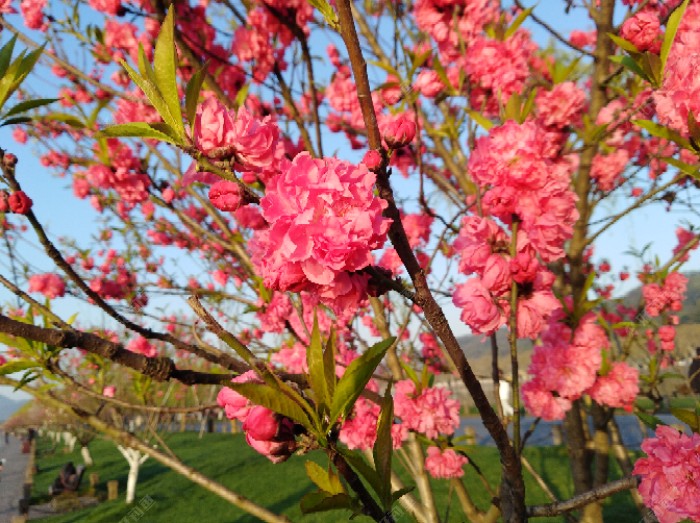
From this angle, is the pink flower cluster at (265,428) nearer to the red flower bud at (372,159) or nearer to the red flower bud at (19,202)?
the red flower bud at (372,159)

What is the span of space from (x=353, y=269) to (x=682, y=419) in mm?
910

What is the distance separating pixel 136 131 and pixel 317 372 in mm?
532

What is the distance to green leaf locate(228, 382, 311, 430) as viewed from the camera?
56 centimetres

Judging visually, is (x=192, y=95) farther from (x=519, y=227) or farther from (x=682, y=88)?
(x=682, y=88)

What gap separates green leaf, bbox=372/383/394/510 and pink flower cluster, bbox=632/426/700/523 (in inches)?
29.6

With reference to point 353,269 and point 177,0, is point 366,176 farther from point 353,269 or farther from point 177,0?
point 177,0

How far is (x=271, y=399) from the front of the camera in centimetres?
60

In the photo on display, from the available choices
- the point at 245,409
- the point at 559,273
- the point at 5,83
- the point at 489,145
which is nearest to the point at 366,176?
the point at 245,409

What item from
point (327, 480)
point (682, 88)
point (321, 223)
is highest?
point (682, 88)

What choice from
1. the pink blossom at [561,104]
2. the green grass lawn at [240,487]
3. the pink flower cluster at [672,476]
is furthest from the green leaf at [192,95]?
the green grass lawn at [240,487]

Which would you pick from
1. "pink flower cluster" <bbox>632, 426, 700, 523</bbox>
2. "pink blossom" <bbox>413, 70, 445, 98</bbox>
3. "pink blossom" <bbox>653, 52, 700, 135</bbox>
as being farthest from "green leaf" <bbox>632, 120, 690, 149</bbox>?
"pink blossom" <bbox>413, 70, 445, 98</bbox>

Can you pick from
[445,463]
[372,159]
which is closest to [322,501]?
[372,159]

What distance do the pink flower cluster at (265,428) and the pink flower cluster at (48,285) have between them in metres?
4.46

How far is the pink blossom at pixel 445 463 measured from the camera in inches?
80.9
